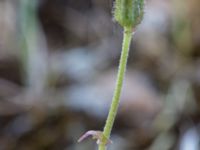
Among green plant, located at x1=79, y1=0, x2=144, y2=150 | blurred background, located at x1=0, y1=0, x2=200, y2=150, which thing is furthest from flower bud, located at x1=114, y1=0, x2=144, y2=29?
blurred background, located at x1=0, y1=0, x2=200, y2=150

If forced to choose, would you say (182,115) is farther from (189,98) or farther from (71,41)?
(71,41)

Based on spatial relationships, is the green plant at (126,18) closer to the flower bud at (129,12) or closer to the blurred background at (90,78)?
the flower bud at (129,12)

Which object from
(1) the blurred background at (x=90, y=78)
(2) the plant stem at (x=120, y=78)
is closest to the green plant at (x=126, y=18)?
(2) the plant stem at (x=120, y=78)

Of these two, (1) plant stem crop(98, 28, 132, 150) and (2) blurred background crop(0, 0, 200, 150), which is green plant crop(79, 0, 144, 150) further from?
(2) blurred background crop(0, 0, 200, 150)

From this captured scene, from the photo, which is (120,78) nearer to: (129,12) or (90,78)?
(129,12)

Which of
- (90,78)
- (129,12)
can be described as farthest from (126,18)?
(90,78)

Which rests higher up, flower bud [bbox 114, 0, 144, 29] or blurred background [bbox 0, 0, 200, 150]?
flower bud [bbox 114, 0, 144, 29]
